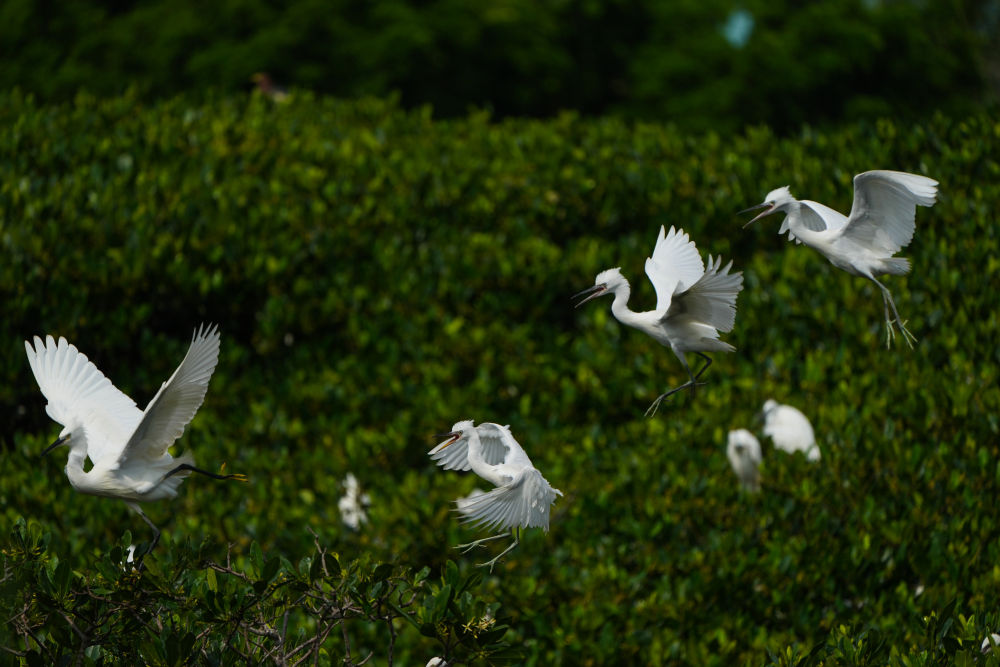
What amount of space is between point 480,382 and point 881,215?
5.55 meters

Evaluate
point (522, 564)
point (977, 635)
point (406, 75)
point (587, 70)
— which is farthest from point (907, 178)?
point (587, 70)

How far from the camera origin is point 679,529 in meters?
6.76

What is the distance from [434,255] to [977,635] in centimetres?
609

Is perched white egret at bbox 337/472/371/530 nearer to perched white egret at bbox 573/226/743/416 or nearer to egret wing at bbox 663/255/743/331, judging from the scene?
perched white egret at bbox 573/226/743/416

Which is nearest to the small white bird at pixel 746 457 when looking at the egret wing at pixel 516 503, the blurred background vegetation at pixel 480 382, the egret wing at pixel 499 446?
the blurred background vegetation at pixel 480 382

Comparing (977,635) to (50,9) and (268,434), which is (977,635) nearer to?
(268,434)

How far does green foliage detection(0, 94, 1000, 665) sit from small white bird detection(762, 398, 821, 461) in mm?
162

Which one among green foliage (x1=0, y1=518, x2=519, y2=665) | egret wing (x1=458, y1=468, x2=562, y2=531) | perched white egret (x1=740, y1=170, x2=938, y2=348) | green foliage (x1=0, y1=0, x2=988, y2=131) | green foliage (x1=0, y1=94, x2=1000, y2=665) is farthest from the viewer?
green foliage (x1=0, y1=0, x2=988, y2=131)

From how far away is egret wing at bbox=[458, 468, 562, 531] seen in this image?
Result: 306cm

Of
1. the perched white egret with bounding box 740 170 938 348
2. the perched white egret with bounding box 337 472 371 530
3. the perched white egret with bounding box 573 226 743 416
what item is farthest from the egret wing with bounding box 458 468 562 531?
the perched white egret with bounding box 337 472 371 530

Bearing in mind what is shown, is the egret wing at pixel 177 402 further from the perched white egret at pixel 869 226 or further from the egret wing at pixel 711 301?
the perched white egret at pixel 869 226

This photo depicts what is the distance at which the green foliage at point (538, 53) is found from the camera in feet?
80.6

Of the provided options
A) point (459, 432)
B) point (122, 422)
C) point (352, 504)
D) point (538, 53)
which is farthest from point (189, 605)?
point (538, 53)

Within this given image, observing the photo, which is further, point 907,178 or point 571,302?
point 571,302
